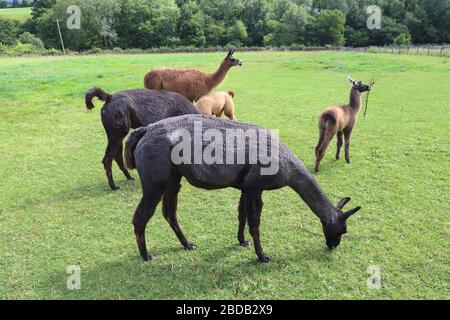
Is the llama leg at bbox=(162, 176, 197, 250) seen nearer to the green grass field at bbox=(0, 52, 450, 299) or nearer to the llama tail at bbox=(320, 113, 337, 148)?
the green grass field at bbox=(0, 52, 450, 299)

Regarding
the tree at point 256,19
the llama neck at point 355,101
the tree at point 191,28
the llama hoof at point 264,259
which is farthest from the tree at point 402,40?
the llama hoof at point 264,259

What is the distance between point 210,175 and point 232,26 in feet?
238

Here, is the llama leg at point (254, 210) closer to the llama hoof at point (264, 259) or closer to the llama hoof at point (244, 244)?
the llama hoof at point (264, 259)

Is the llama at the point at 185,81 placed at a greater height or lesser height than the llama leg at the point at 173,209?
greater

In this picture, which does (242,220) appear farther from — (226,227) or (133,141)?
(133,141)

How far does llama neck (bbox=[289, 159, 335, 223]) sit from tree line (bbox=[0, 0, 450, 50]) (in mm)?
→ 58751

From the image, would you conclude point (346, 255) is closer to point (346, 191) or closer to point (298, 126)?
point (346, 191)

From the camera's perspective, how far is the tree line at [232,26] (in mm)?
62531

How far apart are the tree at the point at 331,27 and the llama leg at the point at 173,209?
6202cm

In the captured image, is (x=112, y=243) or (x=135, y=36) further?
(x=135, y=36)

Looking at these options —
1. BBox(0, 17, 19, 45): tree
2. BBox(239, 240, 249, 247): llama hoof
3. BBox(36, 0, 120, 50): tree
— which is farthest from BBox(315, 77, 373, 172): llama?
BBox(0, 17, 19, 45): tree

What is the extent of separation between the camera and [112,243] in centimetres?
534
